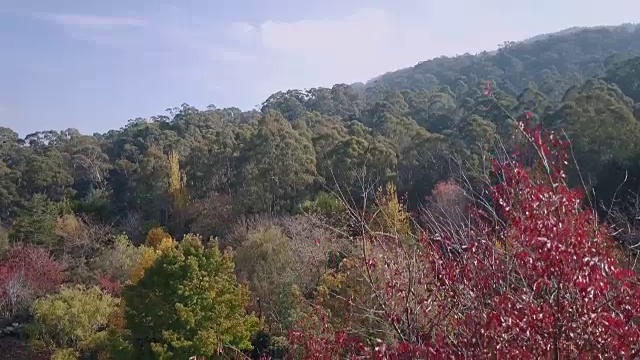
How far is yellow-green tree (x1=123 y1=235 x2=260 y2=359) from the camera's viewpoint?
1080 cm

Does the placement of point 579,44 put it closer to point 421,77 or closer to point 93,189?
point 421,77

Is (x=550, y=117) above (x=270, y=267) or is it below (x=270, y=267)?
above

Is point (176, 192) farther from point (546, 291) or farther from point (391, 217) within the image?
point (546, 291)

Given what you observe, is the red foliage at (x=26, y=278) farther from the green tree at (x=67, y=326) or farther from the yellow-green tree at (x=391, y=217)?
the yellow-green tree at (x=391, y=217)

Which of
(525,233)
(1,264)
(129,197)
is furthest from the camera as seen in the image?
(129,197)

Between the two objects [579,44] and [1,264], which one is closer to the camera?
[1,264]

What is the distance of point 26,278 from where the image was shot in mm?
17172

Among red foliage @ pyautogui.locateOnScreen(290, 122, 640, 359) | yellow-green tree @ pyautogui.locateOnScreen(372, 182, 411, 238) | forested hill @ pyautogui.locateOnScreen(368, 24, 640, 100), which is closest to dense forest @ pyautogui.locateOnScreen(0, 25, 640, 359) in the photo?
red foliage @ pyautogui.locateOnScreen(290, 122, 640, 359)

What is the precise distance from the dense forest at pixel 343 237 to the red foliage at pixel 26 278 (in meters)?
0.07

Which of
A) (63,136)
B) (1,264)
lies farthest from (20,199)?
(63,136)

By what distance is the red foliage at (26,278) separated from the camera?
1650 cm

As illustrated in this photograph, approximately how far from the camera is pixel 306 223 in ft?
53.3

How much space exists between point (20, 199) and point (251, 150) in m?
13.0

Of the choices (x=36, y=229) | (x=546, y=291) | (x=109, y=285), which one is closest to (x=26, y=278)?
(x=109, y=285)
